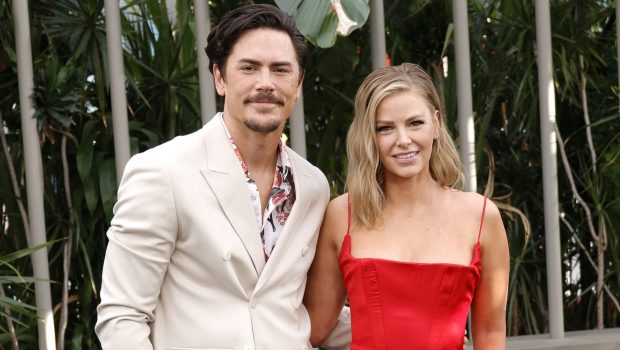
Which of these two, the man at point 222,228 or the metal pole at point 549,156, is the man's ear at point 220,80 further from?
the metal pole at point 549,156

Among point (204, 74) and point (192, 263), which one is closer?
point (192, 263)

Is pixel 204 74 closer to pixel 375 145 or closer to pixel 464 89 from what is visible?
pixel 464 89

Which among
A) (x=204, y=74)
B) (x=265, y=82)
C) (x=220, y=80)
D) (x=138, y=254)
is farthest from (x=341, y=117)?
(x=138, y=254)

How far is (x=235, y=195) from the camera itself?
7.49ft

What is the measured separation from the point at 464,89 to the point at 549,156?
480 millimetres

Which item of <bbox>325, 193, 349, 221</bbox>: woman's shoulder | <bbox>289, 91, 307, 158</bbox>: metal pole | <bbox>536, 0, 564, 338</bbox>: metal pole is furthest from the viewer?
<bbox>536, 0, 564, 338</bbox>: metal pole

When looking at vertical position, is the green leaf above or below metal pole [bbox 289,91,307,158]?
above

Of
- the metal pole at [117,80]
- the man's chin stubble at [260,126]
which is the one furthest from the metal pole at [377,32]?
the man's chin stubble at [260,126]

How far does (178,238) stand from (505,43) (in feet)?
9.23

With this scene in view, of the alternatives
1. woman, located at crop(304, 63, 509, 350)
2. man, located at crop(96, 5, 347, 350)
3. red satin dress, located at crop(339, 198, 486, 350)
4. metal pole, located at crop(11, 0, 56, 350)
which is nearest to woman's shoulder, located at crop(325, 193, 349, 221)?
woman, located at crop(304, 63, 509, 350)

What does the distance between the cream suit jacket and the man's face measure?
110 mm

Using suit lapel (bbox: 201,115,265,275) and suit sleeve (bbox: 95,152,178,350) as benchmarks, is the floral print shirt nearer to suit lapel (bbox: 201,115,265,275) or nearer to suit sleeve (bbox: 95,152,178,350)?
suit lapel (bbox: 201,115,265,275)

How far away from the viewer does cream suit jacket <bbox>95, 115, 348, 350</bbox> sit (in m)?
2.17

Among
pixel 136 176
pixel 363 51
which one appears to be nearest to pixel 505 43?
pixel 363 51
